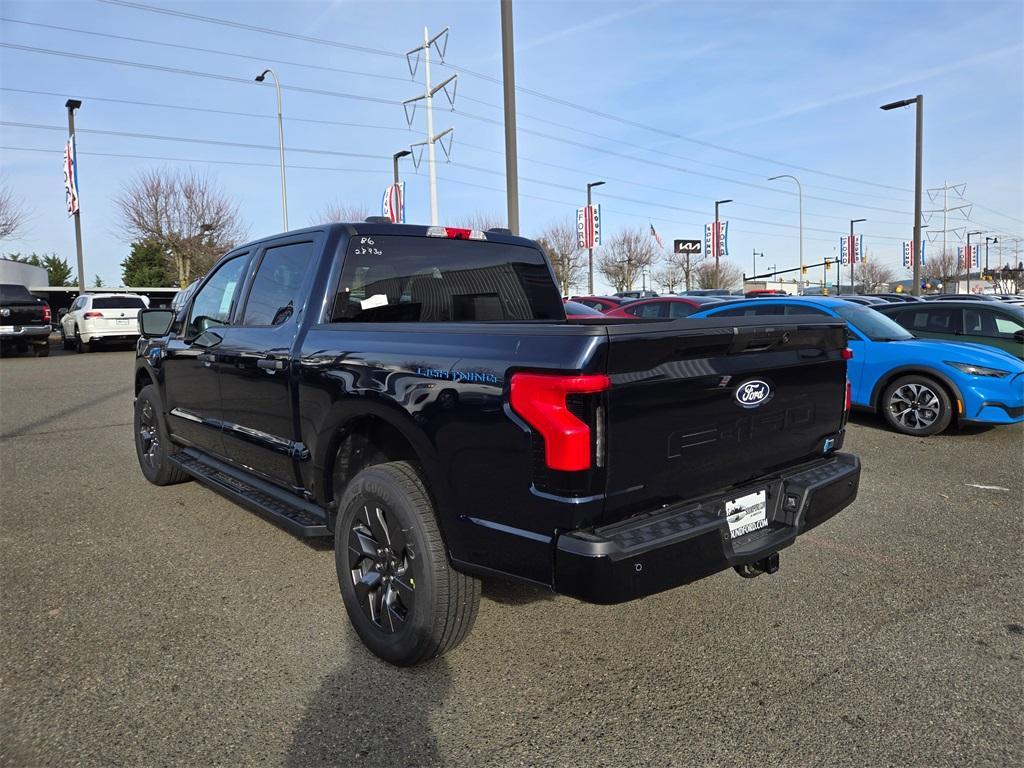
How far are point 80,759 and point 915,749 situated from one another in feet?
9.34

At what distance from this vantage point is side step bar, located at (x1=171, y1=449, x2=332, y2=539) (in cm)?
359

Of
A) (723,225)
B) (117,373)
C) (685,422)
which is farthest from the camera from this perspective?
(723,225)

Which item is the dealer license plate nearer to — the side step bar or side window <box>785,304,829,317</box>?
the side step bar

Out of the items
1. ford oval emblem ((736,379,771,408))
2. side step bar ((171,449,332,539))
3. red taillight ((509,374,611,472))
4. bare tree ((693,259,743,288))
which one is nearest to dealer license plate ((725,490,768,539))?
ford oval emblem ((736,379,771,408))

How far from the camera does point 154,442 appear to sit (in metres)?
6.00

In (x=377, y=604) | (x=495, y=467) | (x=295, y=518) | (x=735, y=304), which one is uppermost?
(x=735, y=304)

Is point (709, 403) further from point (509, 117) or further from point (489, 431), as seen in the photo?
point (509, 117)

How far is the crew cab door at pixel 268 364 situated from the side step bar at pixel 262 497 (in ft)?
0.26

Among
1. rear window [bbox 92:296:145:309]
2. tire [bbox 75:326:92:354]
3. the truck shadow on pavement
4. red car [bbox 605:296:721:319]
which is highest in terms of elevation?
rear window [bbox 92:296:145:309]

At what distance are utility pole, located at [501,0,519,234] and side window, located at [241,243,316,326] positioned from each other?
27.5ft

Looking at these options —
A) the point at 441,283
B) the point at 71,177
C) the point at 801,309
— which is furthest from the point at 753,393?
the point at 71,177

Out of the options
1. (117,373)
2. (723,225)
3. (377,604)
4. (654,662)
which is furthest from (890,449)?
(723,225)

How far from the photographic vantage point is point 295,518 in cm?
368

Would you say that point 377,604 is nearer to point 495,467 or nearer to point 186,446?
point 495,467
